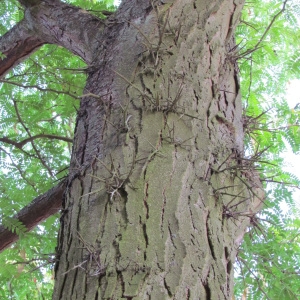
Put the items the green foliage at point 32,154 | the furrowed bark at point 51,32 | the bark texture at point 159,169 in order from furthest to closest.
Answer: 1. the green foliage at point 32,154
2. the furrowed bark at point 51,32
3. the bark texture at point 159,169

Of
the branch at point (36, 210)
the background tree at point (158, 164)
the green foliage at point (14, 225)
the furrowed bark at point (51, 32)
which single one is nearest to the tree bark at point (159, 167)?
the background tree at point (158, 164)

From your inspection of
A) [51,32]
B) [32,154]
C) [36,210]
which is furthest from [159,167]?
[32,154]

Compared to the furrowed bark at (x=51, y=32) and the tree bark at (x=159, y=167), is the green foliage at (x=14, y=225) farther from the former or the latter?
the furrowed bark at (x=51, y=32)

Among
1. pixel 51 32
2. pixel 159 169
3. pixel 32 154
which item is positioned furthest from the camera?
pixel 32 154

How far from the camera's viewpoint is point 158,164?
1519 millimetres

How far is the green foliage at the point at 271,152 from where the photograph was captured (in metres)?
2.42

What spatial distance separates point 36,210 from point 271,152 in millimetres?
2051

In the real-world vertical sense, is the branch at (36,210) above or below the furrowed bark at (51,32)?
below

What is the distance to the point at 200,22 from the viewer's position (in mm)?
2027

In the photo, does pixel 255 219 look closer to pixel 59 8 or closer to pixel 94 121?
pixel 94 121

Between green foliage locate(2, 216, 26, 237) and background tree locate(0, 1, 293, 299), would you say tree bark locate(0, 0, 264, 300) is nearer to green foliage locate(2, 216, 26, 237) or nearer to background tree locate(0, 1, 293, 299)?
background tree locate(0, 1, 293, 299)

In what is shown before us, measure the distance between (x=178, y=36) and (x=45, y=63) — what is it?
2.13 m

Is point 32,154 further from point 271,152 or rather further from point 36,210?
point 271,152

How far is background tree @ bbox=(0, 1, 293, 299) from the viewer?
4.33 feet
